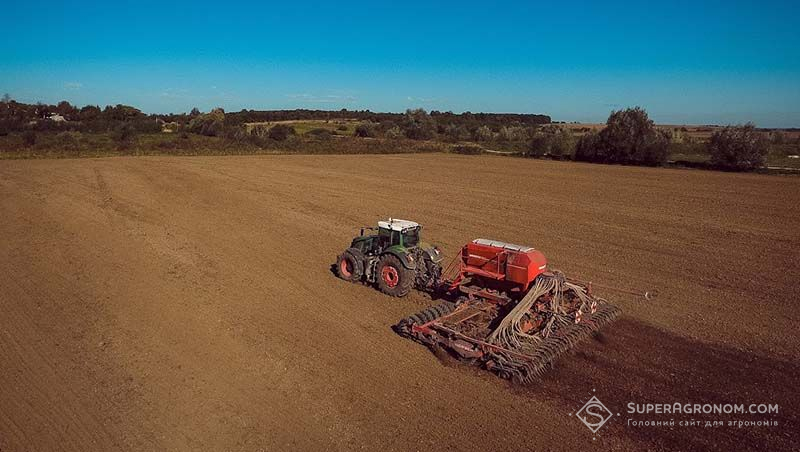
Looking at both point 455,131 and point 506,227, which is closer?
point 506,227

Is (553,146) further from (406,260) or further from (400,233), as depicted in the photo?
(406,260)

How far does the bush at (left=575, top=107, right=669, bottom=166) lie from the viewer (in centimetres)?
4612

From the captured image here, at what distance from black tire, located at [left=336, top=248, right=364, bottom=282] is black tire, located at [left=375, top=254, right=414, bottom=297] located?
2.04 feet

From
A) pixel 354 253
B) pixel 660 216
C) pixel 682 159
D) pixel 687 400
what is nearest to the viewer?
pixel 687 400

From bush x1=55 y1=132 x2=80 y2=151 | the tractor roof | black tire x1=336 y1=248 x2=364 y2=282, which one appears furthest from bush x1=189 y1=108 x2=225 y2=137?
the tractor roof

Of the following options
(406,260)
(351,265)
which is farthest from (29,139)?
(406,260)

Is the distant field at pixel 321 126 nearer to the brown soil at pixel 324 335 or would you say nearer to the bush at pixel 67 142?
the bush at pixel 67 142

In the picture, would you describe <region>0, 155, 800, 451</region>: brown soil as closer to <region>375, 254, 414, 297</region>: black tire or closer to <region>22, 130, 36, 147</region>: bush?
<region>375, 254, 414, 297</region>: black tire

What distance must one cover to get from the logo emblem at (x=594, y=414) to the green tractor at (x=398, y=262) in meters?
4.95

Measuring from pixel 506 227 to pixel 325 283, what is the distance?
933cm

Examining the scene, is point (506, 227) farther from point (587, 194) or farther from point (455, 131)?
point (455, 131)

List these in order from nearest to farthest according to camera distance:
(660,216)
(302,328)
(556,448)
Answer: (556,448) < (302,328) < (660,216)

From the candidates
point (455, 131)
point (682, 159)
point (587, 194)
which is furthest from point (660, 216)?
point (455, 131)

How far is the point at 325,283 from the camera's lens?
516 inches
